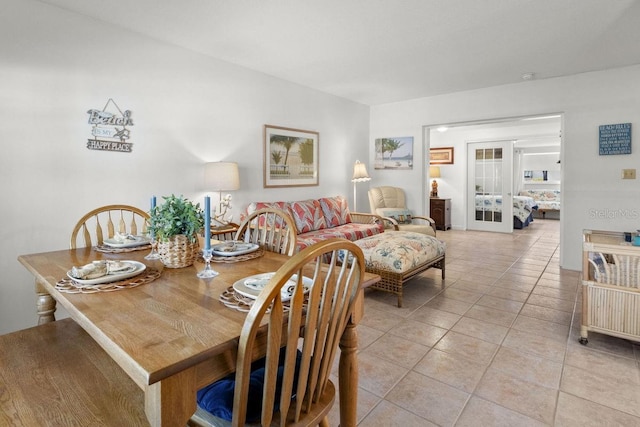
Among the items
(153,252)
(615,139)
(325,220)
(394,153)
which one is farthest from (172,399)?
(394,153)

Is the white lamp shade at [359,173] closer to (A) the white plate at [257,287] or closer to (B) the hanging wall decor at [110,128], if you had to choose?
(B) the hanging wall decor at [110,128]

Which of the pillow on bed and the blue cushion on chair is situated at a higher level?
the pillow on bed

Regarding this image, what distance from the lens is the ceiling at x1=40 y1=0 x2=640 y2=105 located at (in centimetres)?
258

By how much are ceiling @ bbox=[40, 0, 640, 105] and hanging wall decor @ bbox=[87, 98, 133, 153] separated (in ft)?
2.41

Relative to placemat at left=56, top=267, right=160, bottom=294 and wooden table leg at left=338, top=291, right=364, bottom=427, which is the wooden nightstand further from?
placemat at left=56, top=267, right=160, bottom=294

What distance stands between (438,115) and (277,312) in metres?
5.13

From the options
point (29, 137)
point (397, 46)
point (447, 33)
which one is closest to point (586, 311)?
point (447, 33)

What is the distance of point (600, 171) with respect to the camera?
4090 millimetres

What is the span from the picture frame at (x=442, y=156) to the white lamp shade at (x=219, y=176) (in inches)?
230

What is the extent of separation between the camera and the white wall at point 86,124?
7.97ft

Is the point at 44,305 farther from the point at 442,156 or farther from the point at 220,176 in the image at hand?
the point at 442,156

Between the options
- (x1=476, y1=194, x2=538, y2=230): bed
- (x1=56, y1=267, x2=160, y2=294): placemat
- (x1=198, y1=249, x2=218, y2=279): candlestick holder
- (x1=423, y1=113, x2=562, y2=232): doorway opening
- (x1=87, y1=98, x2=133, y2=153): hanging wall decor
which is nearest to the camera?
(x1=56, y1=267, x2=160, y2=294): placemat

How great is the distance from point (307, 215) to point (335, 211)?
583 mm

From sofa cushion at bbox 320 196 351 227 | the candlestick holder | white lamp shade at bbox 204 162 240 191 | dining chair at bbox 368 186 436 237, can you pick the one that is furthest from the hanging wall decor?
dining chair at bbox 368 186 436 237
